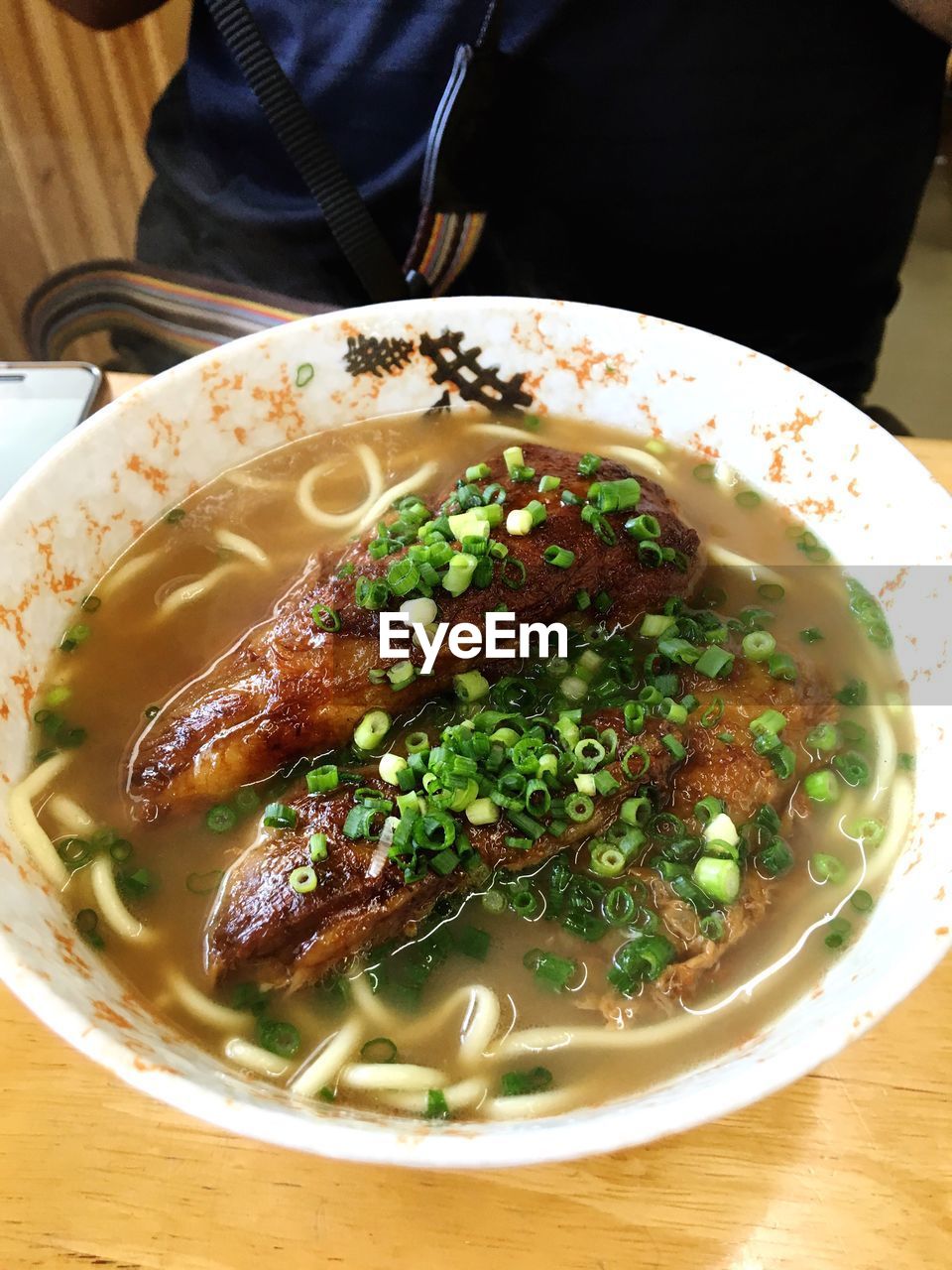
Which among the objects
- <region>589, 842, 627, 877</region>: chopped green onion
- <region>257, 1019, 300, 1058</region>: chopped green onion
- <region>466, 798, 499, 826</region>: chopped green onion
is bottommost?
<region>257, 1019, 300, 1058</region>: chopped green onion

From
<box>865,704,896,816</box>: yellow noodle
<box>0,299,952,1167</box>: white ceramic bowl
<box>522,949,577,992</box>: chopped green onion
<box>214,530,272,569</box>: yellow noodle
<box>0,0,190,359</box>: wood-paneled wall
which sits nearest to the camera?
<box>0,299,952,1167</box>: white ceramic bowl

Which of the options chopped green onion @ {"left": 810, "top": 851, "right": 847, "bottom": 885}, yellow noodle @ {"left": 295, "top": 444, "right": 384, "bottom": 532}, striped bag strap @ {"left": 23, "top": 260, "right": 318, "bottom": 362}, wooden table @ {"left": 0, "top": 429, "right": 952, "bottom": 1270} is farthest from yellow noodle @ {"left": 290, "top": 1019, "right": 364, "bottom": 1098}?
striped bag strap @ {"left": 23, "top": 260, "right": 318, "bottom": 362}

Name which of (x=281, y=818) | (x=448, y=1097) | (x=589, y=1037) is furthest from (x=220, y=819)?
(x=589, y=1037)

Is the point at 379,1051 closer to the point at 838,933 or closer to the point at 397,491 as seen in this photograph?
the point at 838,933

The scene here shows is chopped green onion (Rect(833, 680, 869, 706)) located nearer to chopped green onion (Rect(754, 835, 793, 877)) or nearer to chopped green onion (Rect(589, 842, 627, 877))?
chopped green onion (Rect(754, 835, 793, 877))

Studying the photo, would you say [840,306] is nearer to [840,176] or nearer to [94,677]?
[840,176]
